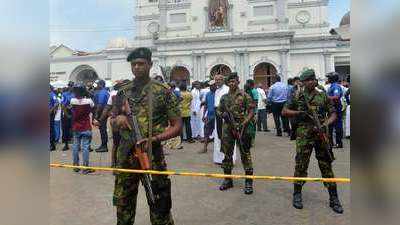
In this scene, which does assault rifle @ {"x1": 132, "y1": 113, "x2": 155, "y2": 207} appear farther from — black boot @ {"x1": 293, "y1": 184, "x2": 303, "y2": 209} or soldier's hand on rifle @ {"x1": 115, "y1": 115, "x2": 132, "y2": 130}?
black boot @ {"x1": 293, "y1": 184, "x2": 303, "y2": 209}

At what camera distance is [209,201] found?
194 inches

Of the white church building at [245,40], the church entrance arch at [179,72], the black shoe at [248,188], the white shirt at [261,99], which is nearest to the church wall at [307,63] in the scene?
the white church building at [245,40]

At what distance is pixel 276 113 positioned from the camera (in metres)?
11.0

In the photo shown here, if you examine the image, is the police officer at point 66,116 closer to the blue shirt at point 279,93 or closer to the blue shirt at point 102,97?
the blue shirt at point 102,97

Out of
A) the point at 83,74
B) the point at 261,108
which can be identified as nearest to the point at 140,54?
the point at 261,108

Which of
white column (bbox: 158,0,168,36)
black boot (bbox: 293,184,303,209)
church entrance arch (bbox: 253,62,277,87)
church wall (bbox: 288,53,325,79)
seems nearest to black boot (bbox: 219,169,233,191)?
black boot (bbox: 293,184,303,209)

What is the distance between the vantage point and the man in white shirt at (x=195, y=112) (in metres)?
10.8

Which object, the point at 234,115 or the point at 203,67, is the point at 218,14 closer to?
the point at 203,67

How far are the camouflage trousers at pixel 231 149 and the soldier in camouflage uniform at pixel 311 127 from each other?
2.66 feet

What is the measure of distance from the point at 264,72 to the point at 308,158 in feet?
96.6

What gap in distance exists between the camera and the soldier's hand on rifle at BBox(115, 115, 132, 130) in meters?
3.05
